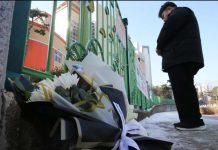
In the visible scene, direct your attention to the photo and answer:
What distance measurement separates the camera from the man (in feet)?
6.54

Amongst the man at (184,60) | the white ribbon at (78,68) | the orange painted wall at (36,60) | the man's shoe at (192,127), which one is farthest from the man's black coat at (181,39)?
the white ribbon at (78,68)

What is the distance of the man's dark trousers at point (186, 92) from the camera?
6.55ft

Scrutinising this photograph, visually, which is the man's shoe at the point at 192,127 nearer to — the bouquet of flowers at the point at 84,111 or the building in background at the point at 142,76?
the bouquet of flowers at the point at 84,111

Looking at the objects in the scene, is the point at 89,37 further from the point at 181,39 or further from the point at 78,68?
the point at 78,68

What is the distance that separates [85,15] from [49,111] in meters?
1.40

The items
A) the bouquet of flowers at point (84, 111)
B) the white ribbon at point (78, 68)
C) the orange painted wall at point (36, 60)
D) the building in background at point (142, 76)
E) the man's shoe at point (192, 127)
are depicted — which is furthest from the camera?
the building in background at point (142, 76)

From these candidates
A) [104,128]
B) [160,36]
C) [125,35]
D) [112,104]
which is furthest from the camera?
[125,35]

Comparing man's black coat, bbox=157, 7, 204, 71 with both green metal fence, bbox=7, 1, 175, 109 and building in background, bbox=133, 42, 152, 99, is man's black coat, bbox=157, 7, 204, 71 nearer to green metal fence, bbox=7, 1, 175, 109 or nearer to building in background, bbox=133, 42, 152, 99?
green metal fence, bbox=7, 1, 175, 109

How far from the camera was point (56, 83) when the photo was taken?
2.51ft

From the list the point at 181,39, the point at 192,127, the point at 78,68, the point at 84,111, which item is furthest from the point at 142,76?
the point at 84,111

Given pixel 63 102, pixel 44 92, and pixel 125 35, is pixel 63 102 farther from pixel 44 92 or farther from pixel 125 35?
pixel 125 35

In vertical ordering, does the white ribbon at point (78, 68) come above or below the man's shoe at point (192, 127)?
above

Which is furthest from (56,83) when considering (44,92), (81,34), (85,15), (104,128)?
(85,15)

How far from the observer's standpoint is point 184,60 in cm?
199
